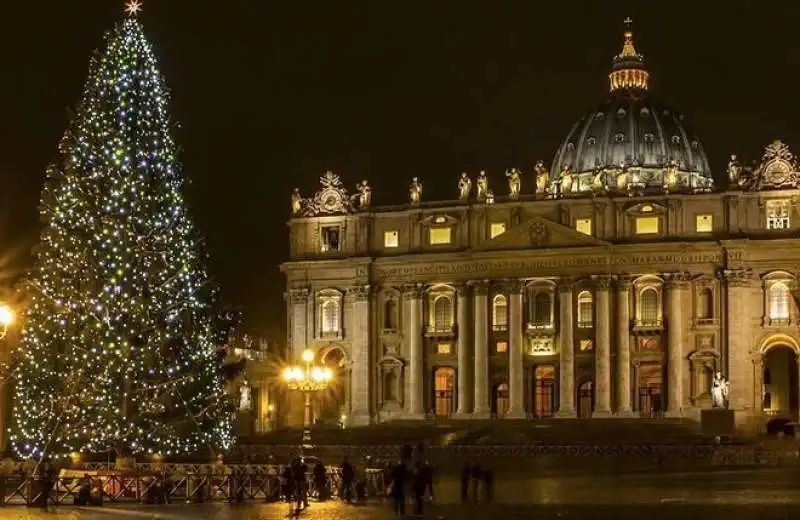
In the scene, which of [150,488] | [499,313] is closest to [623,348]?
[499,313]

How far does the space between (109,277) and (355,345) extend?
58067 mm

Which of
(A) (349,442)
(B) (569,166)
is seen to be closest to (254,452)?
(A) (349,442)

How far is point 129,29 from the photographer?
1671 inches

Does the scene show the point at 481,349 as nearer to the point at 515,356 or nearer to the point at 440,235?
the point at 515,356

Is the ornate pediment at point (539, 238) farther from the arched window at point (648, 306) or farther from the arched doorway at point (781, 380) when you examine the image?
the arched doorway at point (781, 380)

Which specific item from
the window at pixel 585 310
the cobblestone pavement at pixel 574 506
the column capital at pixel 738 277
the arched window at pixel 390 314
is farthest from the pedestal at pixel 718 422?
the cobblestone pavement at pixel 574 506

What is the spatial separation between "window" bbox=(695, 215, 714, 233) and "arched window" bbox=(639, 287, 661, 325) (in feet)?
15.1

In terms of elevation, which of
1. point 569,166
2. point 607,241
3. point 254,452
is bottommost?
point 254,452

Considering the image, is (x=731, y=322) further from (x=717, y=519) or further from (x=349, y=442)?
(x=717, y=519)

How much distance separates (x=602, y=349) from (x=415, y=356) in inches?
486

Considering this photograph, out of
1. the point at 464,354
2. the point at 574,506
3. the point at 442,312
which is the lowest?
the point at 574,506

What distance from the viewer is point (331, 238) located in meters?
101

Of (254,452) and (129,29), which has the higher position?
(129,29)

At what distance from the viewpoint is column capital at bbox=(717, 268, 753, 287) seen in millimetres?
89562
